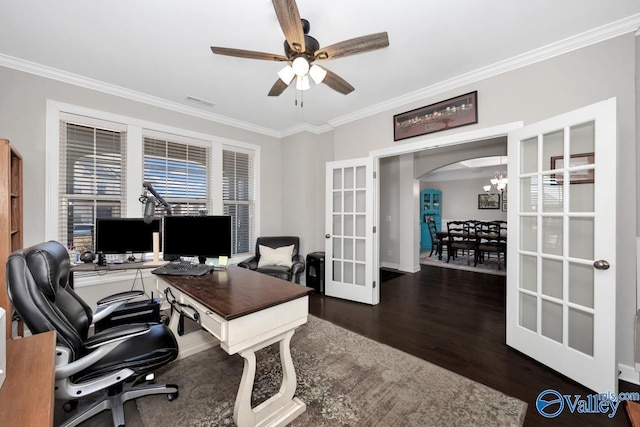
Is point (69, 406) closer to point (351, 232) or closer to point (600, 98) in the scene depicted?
point (351, 232)

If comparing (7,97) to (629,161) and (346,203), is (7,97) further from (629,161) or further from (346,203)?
(629,161)

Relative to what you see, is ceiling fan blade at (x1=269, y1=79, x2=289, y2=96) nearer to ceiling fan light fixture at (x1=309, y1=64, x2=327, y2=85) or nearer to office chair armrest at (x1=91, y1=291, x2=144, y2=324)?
ceiling fan light fixture at (x1=309, y1=64, x2=327, y2=85)

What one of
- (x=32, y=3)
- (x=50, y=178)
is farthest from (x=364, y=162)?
(x=50, y=178)

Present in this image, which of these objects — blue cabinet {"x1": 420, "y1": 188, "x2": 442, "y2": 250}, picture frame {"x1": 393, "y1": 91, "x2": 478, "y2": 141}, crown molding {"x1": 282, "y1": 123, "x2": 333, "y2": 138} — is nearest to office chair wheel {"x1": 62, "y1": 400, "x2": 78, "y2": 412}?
picture frame {"x1": 393, "y1": 91, "x2": 478, "y2": 141}

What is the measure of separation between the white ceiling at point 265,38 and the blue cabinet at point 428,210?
21.1 feet

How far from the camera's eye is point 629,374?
1.94 metres

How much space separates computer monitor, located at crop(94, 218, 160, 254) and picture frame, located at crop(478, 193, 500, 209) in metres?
9.31

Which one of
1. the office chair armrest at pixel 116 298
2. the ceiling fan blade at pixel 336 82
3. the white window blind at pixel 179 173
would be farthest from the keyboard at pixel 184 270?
the ceiling fan blade at pixel 336 82

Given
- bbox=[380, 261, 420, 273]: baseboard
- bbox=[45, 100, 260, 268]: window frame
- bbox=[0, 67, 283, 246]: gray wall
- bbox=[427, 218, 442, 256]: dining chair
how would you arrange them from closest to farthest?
bbox=[0, 67, 283, 246]: gray wall → bbox=[45, 100, 260, 268]: window frame → bbox=[380, 261, 420, 273]: baseboard → bbox=[427, 218, 442, 256]: dining chair

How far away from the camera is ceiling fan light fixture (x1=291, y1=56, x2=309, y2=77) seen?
1745mm

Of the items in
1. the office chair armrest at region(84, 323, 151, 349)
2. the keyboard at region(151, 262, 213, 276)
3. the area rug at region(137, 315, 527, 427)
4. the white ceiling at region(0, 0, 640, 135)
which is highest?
the white ceiling at region(0, 0, 640, 135)

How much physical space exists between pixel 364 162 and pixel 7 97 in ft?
12.5

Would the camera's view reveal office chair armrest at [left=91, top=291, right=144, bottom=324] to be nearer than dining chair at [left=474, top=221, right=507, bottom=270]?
Yes

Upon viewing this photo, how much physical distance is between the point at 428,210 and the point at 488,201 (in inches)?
74.1
